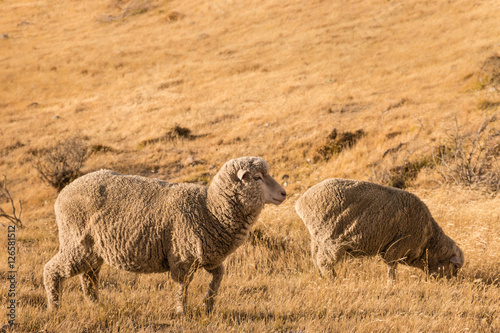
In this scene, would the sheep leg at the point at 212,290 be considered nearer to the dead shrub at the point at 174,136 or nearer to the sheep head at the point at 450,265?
the sheep head at the point at 450,265

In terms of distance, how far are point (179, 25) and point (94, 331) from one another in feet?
112

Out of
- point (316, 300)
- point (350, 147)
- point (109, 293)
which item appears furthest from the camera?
point (350, 147)

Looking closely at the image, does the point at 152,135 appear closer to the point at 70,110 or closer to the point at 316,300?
the point at 70,110

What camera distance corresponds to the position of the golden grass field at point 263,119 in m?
4.62

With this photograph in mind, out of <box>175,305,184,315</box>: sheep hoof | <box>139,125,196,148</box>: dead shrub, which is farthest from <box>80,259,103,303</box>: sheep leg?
<box>139,125,196,148</box>: dead shrub

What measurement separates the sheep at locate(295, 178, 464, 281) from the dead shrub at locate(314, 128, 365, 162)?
890 centimetres

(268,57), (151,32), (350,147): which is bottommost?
(350,147)

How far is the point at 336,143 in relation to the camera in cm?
1547

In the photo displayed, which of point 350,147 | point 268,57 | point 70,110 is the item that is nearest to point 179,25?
point 268,57

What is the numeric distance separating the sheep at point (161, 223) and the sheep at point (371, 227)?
159cm

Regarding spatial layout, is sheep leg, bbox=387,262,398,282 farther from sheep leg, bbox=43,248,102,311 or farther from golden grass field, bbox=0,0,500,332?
sheep leg, bbox=43,248,102,311

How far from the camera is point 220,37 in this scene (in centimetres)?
3198

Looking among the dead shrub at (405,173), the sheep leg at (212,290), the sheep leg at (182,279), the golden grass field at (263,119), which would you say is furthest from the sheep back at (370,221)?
the dead shrub at (405,173)

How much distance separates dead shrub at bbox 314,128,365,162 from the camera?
49.1 feet
